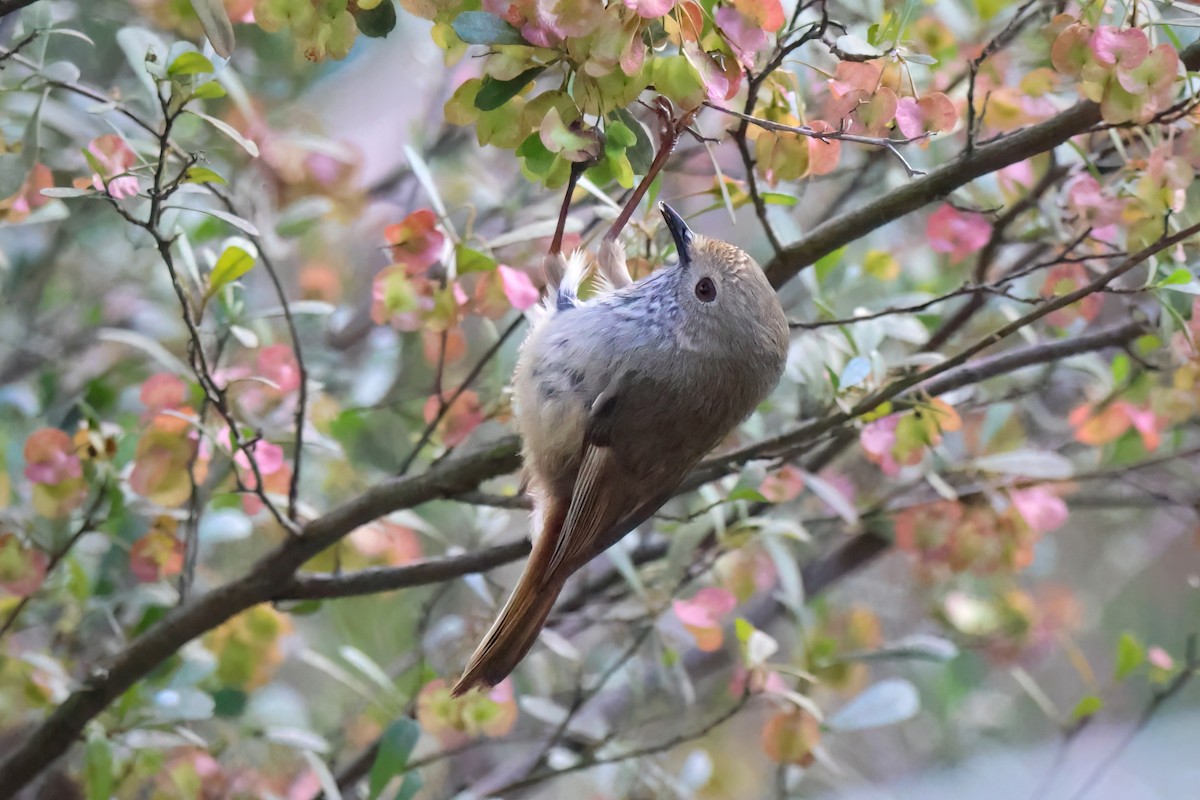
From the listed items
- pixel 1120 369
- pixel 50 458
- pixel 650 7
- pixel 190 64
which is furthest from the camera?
pixel 1120 369

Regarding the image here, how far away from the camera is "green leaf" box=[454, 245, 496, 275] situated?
96 centimetres

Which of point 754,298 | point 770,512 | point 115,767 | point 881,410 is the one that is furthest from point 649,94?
point 115,767

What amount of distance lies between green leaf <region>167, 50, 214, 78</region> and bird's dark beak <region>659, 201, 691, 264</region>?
0.41 meters

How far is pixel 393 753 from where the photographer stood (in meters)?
1.11

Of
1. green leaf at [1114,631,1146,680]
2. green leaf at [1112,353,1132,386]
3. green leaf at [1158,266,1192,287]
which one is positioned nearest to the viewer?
green leaf at [1158,266,1192,287]

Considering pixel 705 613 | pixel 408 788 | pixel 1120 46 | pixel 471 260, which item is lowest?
pixel 408 788

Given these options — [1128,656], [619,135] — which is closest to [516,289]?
[619,135]

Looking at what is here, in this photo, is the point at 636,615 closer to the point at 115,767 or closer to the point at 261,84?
the point at 115,767

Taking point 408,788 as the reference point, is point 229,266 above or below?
above

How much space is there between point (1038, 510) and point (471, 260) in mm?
776

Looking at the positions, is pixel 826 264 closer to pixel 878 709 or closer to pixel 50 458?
pixel 878 709

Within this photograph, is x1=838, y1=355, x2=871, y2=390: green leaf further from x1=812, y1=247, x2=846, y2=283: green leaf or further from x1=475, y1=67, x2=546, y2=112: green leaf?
x1=475, y1=67, x2=546, y2=112: green leaf

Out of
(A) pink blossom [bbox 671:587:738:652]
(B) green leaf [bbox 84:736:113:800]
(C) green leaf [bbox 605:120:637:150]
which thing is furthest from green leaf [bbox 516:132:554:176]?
(B) green leaf [bbox 84:736:113:800]

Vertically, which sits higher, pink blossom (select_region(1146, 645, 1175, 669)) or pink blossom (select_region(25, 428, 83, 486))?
pink blossom (select_region(25, 428, 83, 486))
